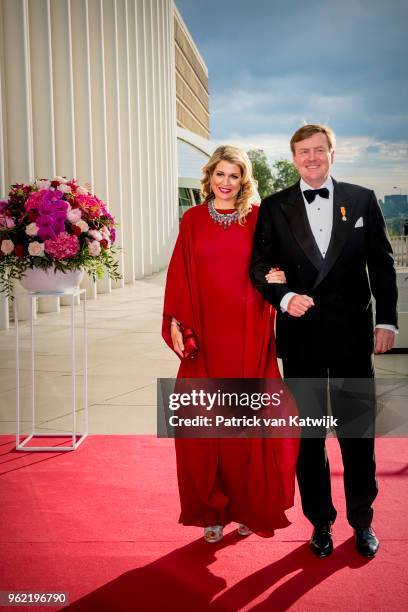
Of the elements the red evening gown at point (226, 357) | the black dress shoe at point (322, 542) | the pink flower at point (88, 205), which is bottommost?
the black dress shoe at point (322, 542)

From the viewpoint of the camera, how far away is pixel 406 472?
422 cm

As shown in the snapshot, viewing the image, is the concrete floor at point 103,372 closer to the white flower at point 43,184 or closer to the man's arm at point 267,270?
the white flower at point 43,184

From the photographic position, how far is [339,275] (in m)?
3.07

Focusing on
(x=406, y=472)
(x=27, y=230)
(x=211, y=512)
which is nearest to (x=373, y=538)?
(x=211, y=512)

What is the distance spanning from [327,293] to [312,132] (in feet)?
2.42

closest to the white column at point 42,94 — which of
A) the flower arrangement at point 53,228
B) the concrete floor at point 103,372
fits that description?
the concrete floor at point 103,372

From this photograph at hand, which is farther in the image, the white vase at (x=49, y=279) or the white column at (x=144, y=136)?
the white column at (x=144, y=136)

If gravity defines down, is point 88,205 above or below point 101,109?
below

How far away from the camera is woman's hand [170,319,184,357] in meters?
3.42

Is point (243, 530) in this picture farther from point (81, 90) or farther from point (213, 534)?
point (81, 90)

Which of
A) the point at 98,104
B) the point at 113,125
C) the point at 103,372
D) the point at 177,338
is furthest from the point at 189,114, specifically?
the point at 177,338

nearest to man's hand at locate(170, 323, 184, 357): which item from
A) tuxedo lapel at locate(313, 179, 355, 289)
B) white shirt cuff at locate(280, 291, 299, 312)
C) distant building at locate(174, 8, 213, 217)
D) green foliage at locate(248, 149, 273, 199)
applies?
white shirt cuff at locate(280, 291, 299, 312)

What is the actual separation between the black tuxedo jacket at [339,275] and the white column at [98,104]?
14022mm

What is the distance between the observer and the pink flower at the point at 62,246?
4.47 meters
